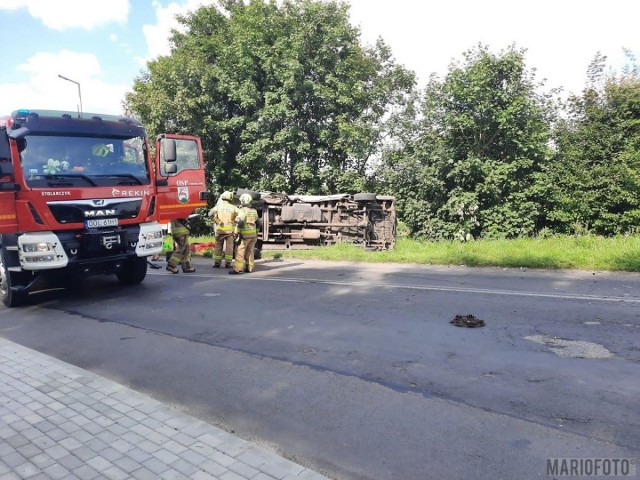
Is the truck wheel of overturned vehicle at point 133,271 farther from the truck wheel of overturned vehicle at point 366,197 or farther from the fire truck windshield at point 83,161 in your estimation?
the truck wheel of overturned vehicle at point 366,197

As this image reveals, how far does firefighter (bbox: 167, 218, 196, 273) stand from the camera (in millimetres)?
10398

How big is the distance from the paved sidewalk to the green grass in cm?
878

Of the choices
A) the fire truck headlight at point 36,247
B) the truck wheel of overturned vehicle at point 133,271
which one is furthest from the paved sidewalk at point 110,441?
the truck wheel of overturned vehicle at point 133,271

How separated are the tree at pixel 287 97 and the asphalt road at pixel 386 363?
1349 cm

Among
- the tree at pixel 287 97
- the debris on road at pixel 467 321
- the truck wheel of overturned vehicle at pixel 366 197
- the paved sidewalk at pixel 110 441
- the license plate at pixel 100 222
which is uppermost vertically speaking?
the tree at pixel 287 97

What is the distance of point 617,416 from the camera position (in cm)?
322

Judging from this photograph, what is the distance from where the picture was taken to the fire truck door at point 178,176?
8648 mm

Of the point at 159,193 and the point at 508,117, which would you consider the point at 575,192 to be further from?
the point at 159,193

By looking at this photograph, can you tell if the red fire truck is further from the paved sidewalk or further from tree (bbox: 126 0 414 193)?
tree (bbox: 126 0 414 193)

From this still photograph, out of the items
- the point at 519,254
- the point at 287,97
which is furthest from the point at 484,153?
the point at 287,97

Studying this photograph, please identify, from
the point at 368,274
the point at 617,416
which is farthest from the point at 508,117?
the point at 617,416

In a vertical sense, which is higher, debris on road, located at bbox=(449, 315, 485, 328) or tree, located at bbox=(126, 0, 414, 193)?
tree, located at bbox=(126, 0, 414, 193)

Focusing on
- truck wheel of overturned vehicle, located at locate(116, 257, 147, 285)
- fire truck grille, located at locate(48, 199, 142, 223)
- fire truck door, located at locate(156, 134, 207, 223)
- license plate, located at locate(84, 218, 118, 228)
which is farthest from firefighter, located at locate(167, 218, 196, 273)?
license plate, located at locate(84, 218, 118, 228)

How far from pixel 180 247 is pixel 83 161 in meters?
3.64
